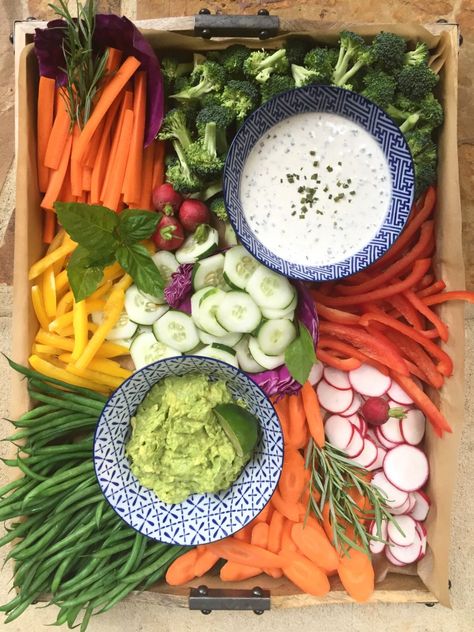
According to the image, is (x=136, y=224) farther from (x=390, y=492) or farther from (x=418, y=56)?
(x=390, y=492)

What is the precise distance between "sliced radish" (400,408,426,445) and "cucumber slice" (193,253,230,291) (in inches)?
30.4

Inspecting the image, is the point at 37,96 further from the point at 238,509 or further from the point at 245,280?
the point at 238,509

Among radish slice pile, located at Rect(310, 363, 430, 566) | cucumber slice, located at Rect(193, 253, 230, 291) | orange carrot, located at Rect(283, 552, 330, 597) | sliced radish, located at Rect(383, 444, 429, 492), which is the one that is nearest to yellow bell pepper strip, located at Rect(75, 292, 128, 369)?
cucumber slice, located at Rect(193, 253, 230, 291)

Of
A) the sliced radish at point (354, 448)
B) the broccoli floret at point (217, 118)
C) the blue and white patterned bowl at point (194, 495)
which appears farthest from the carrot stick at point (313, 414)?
the broccoli floret at point (217, 118)

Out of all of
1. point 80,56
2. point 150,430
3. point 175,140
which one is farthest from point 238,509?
point 80,56

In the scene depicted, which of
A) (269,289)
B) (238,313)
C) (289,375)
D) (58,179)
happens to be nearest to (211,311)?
(238,313)

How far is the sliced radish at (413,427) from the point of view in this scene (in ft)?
6.53

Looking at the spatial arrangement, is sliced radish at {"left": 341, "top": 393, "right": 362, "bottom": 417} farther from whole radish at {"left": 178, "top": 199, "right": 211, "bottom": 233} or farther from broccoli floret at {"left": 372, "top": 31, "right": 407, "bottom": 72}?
broccoli floret at {"left": 372, "top": 31, "right": 407, "bottom": 72}

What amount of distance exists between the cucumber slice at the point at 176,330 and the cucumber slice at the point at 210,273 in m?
0.12

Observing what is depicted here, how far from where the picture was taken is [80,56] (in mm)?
1744

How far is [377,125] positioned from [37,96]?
110 cm

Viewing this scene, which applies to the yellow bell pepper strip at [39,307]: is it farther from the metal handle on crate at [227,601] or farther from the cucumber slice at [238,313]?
the metal handle on crate at [227,601]

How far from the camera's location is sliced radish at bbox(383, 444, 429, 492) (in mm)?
1954

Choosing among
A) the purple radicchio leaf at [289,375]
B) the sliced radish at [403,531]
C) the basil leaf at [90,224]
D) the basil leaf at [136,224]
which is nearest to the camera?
the basil leaf at [90,224]
